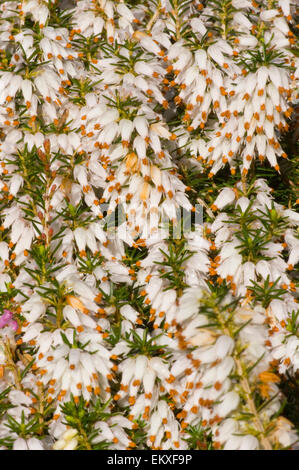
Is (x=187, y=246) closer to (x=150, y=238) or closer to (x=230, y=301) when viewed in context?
(x=150, y=238)

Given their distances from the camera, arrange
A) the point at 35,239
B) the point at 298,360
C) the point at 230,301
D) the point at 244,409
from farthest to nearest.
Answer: the point at 35,239 < the point at 298,360 < the point at 230,301 < the point at 244,409

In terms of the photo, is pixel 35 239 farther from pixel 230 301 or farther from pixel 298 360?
pixel 298 360

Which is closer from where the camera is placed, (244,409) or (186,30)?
(244,409)

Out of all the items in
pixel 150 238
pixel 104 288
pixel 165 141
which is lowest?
pixel 104 288

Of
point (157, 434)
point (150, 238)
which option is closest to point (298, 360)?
point (157, 434)

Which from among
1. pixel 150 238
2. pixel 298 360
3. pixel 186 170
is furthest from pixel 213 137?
pixel 298 360

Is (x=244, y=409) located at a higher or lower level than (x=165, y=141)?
lower

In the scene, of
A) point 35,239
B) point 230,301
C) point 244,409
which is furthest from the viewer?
point 35,239
